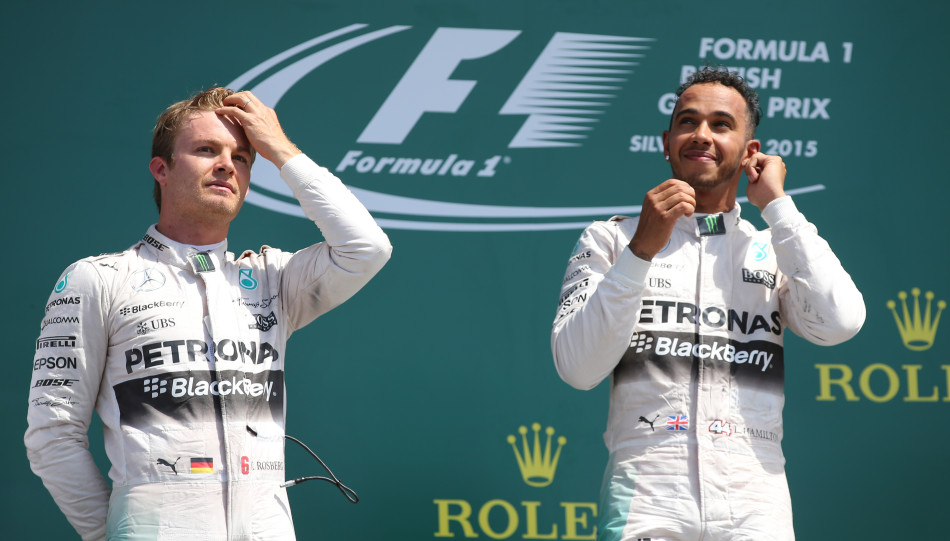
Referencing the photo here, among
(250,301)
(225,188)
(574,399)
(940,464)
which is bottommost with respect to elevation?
(940,464)

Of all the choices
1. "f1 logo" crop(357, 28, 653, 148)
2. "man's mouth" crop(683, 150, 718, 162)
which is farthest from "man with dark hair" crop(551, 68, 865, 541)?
"f1 logo" crop(357, 28, 653, 148)

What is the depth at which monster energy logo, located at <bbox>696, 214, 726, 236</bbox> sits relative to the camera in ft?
Answer: 7.43

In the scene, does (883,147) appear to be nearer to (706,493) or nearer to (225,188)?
(706,493)

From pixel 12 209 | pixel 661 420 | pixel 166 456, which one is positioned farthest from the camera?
pixel 12 209

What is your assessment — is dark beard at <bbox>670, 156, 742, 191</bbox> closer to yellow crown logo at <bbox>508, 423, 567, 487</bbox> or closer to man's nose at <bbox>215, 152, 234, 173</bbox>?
man's nose at <bbox>215, 152, 234, 173</bbox>

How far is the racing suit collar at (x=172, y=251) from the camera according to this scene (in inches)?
83.7

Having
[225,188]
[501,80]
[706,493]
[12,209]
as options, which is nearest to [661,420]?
[706,493]

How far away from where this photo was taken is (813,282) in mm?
2119

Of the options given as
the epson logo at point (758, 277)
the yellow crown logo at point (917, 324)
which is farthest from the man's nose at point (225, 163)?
the yellow crown logo at point (917, 324)

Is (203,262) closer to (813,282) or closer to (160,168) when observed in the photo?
(160,168)

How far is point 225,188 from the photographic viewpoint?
2148 mm

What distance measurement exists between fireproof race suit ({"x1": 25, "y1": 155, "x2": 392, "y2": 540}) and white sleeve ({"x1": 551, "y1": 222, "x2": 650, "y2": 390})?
41 centimetres

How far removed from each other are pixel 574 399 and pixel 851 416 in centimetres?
85

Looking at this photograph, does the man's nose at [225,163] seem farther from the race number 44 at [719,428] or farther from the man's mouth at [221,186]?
the race number 44 at [719,428]
